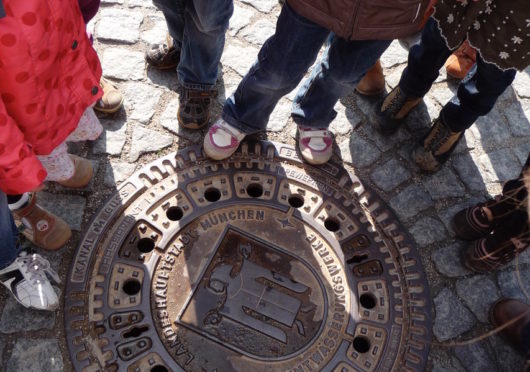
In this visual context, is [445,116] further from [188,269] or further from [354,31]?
[188,269]

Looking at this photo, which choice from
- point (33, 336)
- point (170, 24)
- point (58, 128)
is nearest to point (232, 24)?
point (170, 24)

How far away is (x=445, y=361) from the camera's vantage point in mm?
2273

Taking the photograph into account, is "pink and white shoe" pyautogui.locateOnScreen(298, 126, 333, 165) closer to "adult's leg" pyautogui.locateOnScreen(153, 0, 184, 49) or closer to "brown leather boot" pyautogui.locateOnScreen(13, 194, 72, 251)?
"adult's leg" pyautogui.locateOnScreen(153, 0, 184, 49)

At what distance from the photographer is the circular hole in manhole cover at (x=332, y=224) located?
2520mm

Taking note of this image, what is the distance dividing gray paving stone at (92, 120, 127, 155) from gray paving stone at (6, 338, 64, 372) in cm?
100

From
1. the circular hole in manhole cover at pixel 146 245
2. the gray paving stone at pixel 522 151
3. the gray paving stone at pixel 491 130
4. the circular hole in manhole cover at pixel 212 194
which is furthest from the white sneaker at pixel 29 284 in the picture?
the gray paving stone at pixel 522 151

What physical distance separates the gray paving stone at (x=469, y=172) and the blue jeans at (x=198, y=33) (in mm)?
1473

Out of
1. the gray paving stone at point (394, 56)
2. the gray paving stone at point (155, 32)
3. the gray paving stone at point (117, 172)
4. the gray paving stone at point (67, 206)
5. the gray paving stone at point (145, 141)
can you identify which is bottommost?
the gray paving stone at point (67, 206)

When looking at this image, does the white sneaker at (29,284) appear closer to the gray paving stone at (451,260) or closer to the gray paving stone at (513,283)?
the gray paving stone at (451,260)

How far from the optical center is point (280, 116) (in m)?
2.88

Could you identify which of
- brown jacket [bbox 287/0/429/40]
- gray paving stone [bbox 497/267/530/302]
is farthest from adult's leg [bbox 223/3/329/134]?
gray paving stone [bbox 497/267/530/302]

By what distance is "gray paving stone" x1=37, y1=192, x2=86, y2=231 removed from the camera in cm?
241

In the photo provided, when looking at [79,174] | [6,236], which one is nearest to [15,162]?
[6,236]

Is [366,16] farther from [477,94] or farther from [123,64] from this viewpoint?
[123,64]
